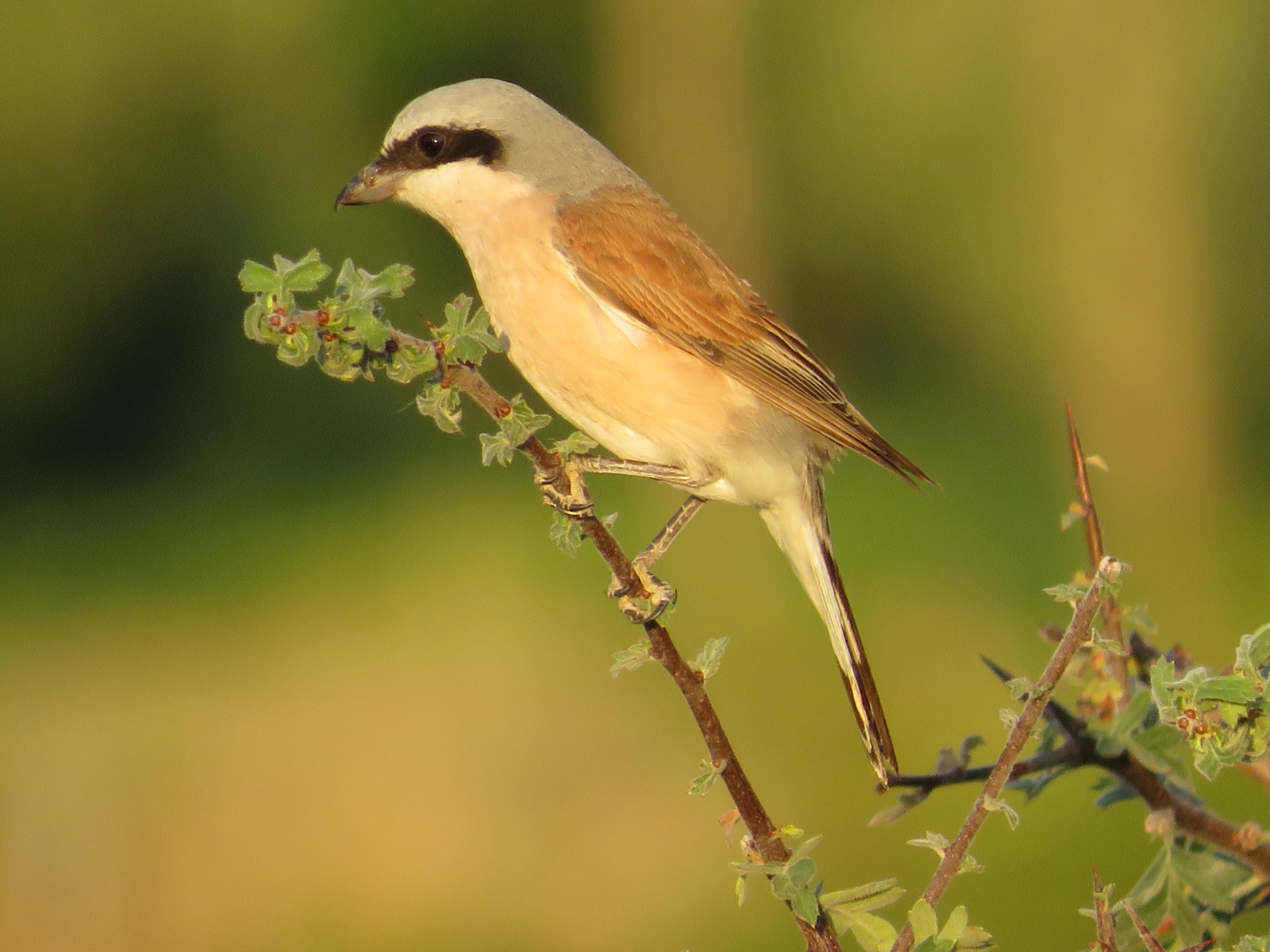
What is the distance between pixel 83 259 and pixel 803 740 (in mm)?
3872

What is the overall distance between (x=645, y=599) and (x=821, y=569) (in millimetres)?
898

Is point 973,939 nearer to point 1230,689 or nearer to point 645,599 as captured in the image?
point 1230,689

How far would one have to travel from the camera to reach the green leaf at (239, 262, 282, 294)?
1.12 meters

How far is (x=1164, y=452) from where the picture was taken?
6.40 metres

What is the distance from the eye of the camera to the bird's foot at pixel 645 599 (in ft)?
4.95

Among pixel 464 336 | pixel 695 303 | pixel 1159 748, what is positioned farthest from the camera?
pixel 695 303

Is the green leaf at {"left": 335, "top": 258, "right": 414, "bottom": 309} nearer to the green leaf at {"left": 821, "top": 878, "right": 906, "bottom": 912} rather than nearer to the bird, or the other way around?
the green leaf at {"left": 821, "top": 878, "right": 906, "bottom": 912}

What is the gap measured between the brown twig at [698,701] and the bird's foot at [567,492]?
0.01m

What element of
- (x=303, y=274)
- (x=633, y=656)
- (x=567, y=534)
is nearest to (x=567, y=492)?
(x=567, y=534)

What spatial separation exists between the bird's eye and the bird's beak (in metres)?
0.05

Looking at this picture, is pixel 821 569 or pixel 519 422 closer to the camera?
pixel 519 422

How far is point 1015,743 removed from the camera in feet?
3.57

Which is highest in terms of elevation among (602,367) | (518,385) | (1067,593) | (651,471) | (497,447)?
(518,385)

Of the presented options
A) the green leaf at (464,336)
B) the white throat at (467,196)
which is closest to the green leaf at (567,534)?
the green leaf at (464,336)
